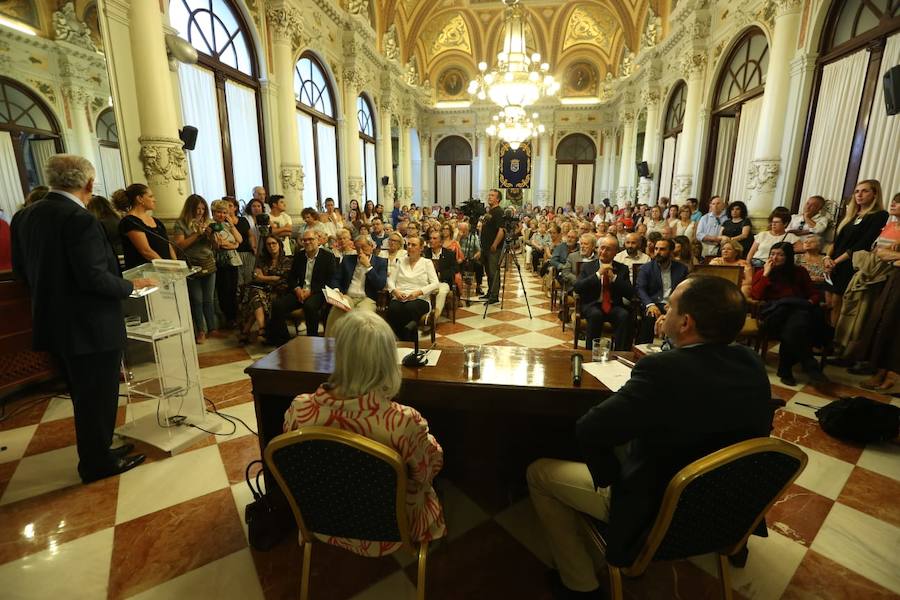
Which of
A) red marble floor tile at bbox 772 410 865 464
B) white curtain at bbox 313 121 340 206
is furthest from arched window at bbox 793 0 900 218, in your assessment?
white curtain at bbox 313 121 340 206

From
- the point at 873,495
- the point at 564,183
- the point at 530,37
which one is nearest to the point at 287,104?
the point at 873,495

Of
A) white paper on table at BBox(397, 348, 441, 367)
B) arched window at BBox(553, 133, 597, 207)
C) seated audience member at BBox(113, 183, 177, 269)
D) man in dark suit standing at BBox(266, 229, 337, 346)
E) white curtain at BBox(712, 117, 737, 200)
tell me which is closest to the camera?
white paper on table at BBox(397, 348, 441, 367)

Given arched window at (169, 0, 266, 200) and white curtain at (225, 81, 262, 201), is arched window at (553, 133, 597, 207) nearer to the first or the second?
white curtain at (225, 81, 262, 201)

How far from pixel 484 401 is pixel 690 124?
914cm

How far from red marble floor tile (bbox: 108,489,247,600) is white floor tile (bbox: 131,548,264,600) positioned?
36 millimetres

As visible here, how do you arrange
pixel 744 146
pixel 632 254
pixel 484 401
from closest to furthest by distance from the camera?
1. pixel 484 401
2. pixel 632 254
3. pixel 744 146

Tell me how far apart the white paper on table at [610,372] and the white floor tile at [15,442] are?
3188 millimetres

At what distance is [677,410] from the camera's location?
1107 millimetres

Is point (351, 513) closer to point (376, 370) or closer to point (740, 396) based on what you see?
point (376, 370)

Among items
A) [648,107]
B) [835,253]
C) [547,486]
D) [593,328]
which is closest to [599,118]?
[648,107]

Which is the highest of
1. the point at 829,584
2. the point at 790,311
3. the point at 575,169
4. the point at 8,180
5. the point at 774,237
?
the point at 575,169

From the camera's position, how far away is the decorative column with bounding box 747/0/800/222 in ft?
18.5

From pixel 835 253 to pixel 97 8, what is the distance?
286 inches

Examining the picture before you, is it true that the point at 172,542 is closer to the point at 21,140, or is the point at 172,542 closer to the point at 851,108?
the point at 21,140
